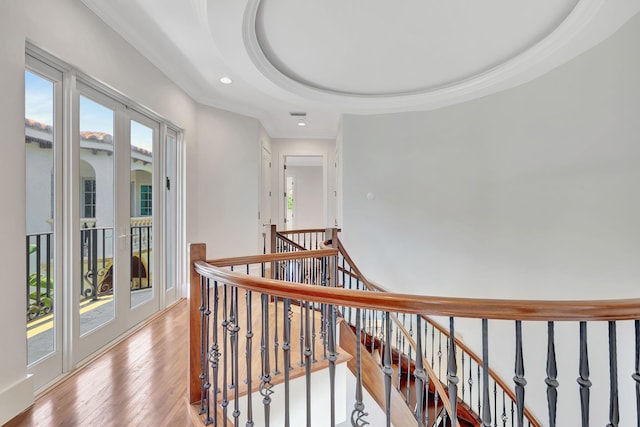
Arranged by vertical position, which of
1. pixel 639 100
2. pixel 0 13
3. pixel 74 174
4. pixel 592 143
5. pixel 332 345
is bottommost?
pixel 332 345

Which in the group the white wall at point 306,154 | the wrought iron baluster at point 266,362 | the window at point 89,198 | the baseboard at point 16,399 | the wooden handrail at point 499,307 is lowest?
the baseboard at point 16,399

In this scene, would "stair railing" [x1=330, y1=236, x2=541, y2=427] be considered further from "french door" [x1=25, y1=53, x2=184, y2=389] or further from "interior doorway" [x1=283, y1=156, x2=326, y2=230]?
"interior doorway" [x1=283, y1=156, x2=326, y2=230]

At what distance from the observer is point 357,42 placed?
2701 mm

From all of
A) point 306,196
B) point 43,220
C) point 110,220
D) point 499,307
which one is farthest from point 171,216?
point 306,196

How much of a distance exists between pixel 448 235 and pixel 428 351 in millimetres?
1884

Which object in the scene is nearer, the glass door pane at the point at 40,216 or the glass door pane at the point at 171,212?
the glass door pane at the point at 40,216

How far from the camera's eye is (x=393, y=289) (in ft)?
14.1

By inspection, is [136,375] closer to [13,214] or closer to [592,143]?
[13,214]

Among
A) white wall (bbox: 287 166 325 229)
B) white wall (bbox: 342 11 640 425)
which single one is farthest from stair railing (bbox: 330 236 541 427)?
white wall (bbox: 287 166 325 229)

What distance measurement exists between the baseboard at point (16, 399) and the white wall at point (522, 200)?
3.52 meters

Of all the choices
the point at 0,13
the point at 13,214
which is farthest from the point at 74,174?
the point at 0,13

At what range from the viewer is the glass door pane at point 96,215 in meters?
2.24

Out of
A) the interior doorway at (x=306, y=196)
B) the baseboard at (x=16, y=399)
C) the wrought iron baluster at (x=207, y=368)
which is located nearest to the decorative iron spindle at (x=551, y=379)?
the wrought iron baluster at (x=207, y=368)

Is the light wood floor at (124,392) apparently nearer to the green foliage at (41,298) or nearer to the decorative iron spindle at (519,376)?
the green foliage at (41,298)
